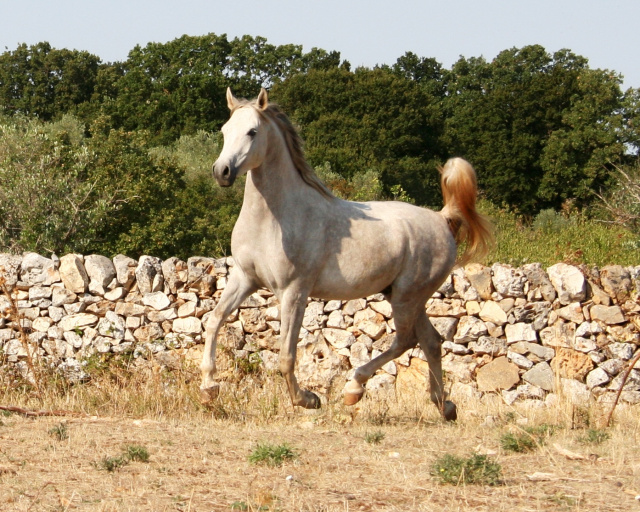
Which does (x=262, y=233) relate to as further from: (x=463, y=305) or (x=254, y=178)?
(x=463, y=305)

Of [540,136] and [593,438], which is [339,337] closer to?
[593,438]

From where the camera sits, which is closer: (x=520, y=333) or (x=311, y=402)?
(x=311, y=402)

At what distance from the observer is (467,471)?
4668 mm

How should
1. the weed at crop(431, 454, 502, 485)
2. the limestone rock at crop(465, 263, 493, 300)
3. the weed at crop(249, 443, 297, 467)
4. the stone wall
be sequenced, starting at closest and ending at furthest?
1. the weed at crop(431, 454, 502, 485)
2. the weed at crop(249, 443, 297, 467)
3. the stone wall
4. the limestone rock at crop(465, 263, 493, 300)

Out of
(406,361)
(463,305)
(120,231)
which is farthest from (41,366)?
(120,231)

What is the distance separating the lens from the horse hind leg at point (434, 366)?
7320 mm

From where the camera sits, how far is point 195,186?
20812mm

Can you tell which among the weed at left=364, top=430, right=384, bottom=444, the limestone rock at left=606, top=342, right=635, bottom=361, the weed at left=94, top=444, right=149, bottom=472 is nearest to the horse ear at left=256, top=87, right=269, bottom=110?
the weed at left=364, top=430, right=384, bottom=444

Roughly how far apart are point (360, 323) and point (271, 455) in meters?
5.77

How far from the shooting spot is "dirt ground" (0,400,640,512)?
425 centimetres

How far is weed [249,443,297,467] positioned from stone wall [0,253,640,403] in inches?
208

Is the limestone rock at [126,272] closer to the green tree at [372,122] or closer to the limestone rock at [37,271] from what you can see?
the limestone rock at [37,271]

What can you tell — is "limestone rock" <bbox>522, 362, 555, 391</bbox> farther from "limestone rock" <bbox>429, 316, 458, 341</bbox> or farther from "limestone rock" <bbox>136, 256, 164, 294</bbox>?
"limestone rock" <bbox>136, 256, 164, 294</bbox>

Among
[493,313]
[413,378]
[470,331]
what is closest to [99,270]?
[413,378]
